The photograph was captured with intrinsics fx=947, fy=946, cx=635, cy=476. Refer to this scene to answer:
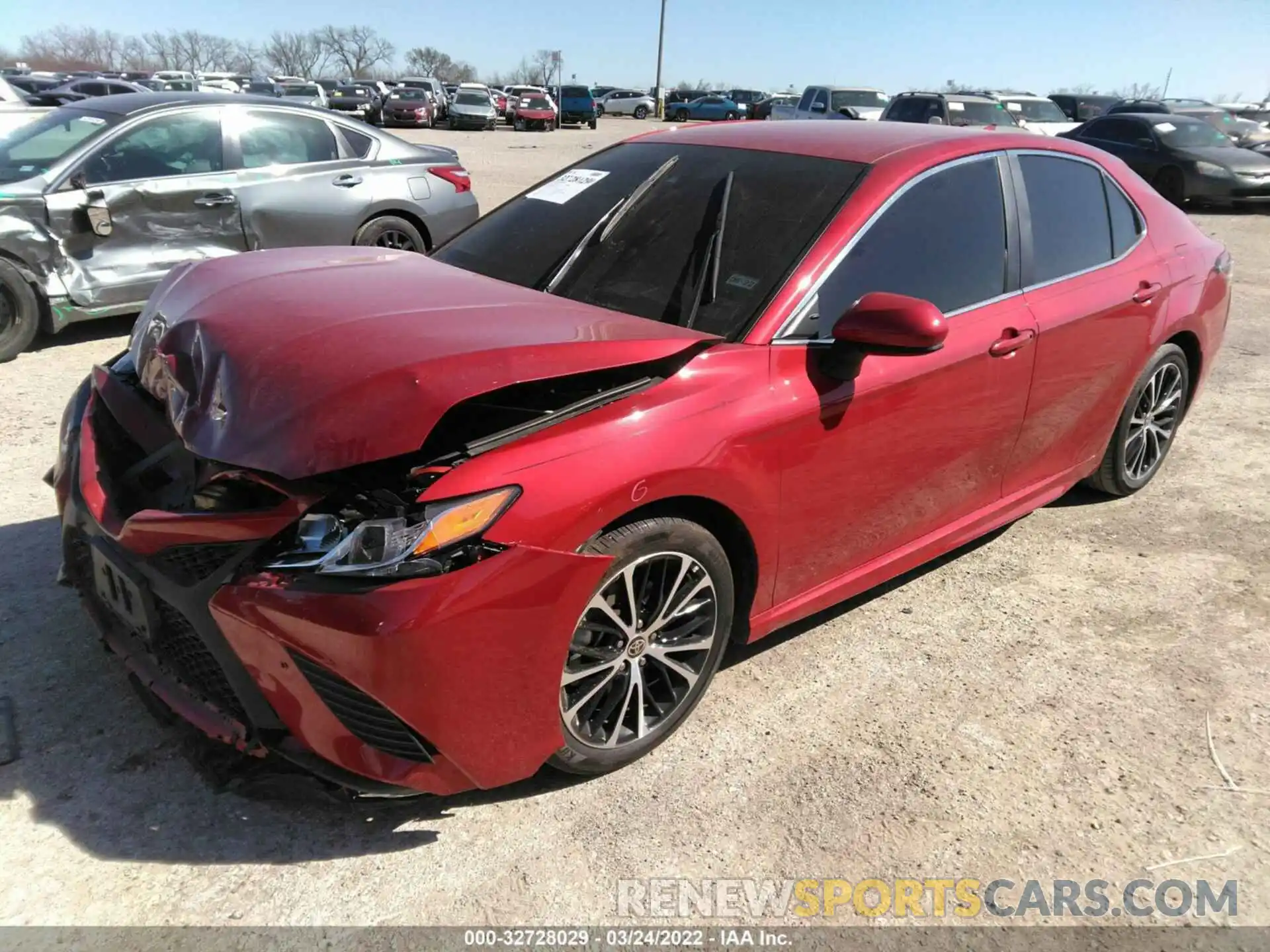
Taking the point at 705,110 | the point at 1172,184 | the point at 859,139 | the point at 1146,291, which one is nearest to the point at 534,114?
the point at 705,110

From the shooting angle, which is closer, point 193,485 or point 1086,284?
point 193,485

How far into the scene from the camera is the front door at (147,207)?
6.06m

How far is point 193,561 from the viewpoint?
7.54 ft

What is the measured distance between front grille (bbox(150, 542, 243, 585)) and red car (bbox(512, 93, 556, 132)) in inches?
1571

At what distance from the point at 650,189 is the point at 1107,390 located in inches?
83.4

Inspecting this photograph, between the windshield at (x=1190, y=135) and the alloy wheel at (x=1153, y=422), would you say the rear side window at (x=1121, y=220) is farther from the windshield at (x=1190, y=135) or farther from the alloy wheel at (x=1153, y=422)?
the windshield at (x=1190, y=135)

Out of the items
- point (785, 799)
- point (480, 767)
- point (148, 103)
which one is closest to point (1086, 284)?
point (785, 799)

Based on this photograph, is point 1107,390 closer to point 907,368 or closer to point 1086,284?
point 1086,284

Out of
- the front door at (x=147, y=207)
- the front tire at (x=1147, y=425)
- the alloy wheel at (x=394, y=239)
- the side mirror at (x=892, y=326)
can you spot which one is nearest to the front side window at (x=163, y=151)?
the front door at (x=147, y=207)

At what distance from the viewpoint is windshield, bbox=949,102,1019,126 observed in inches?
640

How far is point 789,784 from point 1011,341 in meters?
1.74

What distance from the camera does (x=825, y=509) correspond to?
9.62 ft

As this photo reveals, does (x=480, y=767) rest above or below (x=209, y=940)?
above

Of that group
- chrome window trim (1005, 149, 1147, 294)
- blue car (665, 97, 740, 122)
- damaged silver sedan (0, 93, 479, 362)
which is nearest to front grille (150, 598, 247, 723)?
chrome window trim (1005, 149, 1147, 294)
